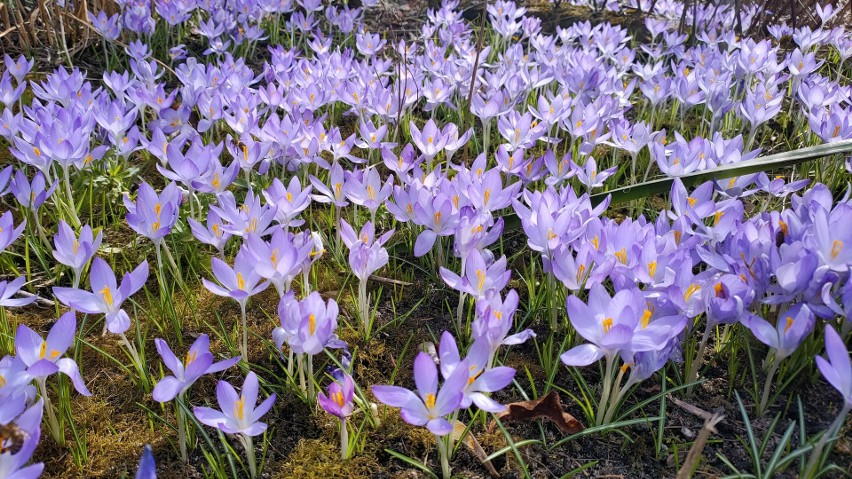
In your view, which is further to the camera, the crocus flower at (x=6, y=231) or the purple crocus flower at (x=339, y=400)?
the crocus flower at (x=6, y=231)

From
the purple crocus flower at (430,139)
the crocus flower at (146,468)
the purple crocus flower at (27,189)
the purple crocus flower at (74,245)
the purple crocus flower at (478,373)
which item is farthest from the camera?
→ the purple crocus flower at (430,139)

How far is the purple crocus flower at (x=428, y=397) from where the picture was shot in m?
1.11

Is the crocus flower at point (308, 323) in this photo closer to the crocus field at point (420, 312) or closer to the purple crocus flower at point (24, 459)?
the crocus field at point (420, 312)

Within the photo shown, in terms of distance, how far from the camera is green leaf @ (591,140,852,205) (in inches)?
72.2

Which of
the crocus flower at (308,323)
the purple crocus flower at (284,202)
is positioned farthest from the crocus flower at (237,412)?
the purple crocus flower at (284,202)

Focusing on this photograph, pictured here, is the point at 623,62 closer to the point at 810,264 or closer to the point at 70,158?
the point at 810,264

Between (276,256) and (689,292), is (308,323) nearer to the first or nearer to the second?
(276,256)

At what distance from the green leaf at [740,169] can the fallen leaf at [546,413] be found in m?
0.66

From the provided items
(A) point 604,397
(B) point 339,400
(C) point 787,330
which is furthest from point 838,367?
(B) point 339,400

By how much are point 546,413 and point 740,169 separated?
35.9 inches

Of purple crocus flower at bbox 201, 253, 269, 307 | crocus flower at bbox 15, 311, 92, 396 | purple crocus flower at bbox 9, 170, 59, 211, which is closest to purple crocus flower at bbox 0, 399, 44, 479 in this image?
crocus flower at bbox 15, 311, 92, 396

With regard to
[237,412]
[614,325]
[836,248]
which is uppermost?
[836,248]

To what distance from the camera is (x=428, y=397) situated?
44.8 inches

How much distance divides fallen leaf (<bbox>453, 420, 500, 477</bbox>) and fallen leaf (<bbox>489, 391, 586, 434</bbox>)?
6cm
